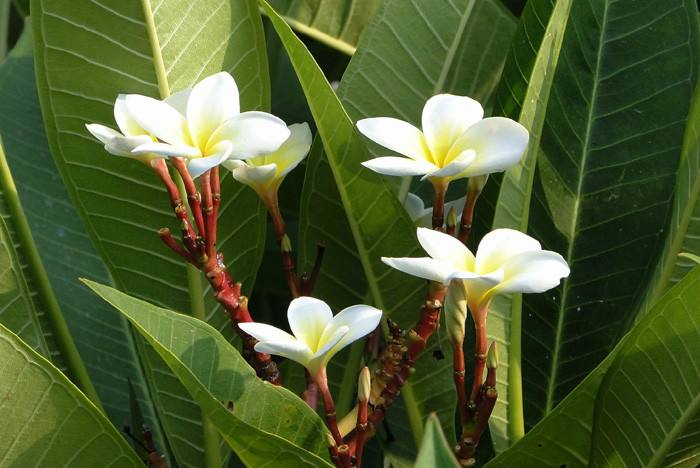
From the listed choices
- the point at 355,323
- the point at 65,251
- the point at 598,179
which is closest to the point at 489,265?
the point at 355,323

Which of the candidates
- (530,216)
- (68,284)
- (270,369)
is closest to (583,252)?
(530,216)

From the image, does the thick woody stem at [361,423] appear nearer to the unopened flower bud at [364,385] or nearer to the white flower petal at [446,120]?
the unopened flower bud at [364,385]

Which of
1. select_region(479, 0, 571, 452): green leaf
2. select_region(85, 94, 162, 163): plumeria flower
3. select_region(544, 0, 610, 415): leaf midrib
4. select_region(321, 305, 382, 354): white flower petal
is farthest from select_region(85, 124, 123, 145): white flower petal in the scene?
select_region(544, 0, 610, 415): leaf midrib

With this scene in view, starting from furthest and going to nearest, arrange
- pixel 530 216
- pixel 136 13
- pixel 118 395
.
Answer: pixel 118 395 → pixel 530 216 → pixel 136 13

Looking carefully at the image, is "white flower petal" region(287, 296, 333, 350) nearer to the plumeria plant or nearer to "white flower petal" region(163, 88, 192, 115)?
the plumeria plant

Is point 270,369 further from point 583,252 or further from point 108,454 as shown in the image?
point 583,252

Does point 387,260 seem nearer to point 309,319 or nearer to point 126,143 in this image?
point 309,319
